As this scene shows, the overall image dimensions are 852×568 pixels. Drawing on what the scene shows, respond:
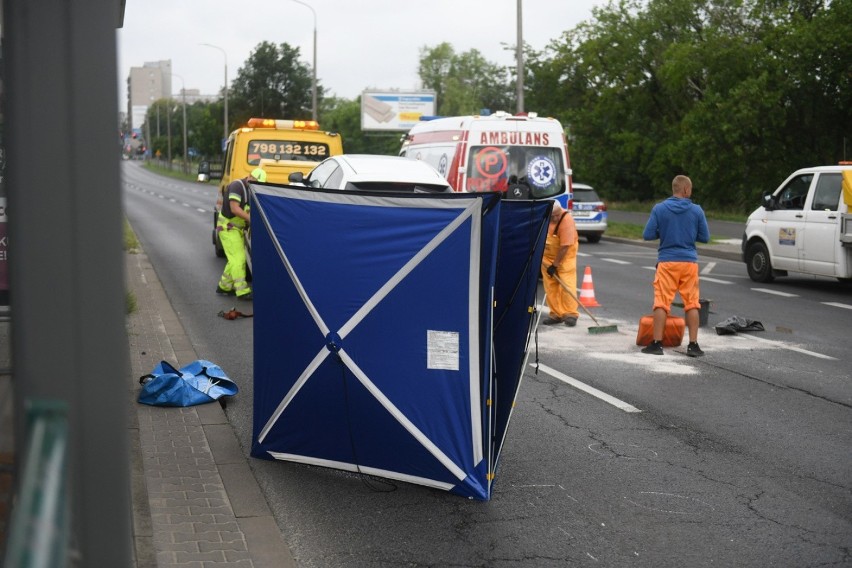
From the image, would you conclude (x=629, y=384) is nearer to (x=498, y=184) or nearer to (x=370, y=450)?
(x=370, y=450)

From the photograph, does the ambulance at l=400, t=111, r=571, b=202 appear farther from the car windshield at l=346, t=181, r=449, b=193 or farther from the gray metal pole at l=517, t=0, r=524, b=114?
the gray metal pole at l=517, t=0, r=524, b=114

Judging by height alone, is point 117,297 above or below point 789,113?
below

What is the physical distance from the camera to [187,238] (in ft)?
83.0

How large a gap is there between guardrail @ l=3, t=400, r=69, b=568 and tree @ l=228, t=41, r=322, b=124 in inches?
3670

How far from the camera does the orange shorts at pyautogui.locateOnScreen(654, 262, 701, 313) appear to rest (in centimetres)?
1062

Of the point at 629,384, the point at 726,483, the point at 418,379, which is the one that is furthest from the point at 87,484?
the point at 629,384

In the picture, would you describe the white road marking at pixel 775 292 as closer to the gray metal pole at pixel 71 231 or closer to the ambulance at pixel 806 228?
the ambulance at pixel 806 228

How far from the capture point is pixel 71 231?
229cm

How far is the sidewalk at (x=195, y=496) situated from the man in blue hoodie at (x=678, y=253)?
4.80m

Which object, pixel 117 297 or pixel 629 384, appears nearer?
pixel 117 297

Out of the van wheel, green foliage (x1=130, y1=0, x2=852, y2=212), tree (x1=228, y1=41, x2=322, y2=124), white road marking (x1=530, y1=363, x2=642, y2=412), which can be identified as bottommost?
white road marking (x1=530, y1=363, x2=642, y2=412)

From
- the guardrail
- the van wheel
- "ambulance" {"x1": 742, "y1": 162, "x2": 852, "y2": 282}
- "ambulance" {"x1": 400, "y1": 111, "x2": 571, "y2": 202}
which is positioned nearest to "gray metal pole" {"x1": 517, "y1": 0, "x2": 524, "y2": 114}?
"ambulance" {"x1": 400, "y1": 111, "x2": 571, "y2": 202}

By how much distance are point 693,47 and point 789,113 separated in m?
5.10

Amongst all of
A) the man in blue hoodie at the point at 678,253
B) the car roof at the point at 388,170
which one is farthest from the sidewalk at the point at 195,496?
the man in blue hoodie at the point at 678,253
